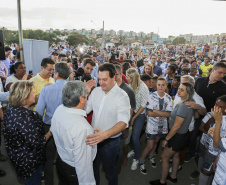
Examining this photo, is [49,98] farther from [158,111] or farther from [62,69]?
[158,111]

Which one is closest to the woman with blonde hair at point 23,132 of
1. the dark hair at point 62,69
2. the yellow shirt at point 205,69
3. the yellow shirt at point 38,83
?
the dark hair at point 62,69

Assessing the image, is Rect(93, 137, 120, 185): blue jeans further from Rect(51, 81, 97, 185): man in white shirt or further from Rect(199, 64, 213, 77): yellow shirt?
Rect(199, 64, 213, 77): yellow shirt

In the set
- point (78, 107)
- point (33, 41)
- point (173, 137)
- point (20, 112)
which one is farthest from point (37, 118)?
point (33, 41)

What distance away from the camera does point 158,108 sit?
3.04 m

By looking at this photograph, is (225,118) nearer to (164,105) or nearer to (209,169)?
(209,169)

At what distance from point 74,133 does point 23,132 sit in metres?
0.69

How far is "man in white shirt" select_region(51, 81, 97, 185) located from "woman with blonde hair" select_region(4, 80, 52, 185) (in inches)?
12.8

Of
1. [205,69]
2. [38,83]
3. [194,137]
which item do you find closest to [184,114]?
[194,137]

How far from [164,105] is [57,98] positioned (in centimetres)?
189

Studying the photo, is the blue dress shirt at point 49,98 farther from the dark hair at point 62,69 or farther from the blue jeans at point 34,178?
the blue jeans at point 34,178

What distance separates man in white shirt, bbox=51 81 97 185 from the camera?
1.47 meters

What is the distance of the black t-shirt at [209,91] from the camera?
333 cm

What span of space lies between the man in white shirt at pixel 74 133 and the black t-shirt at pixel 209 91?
2.89m

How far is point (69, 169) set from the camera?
5.64ft
